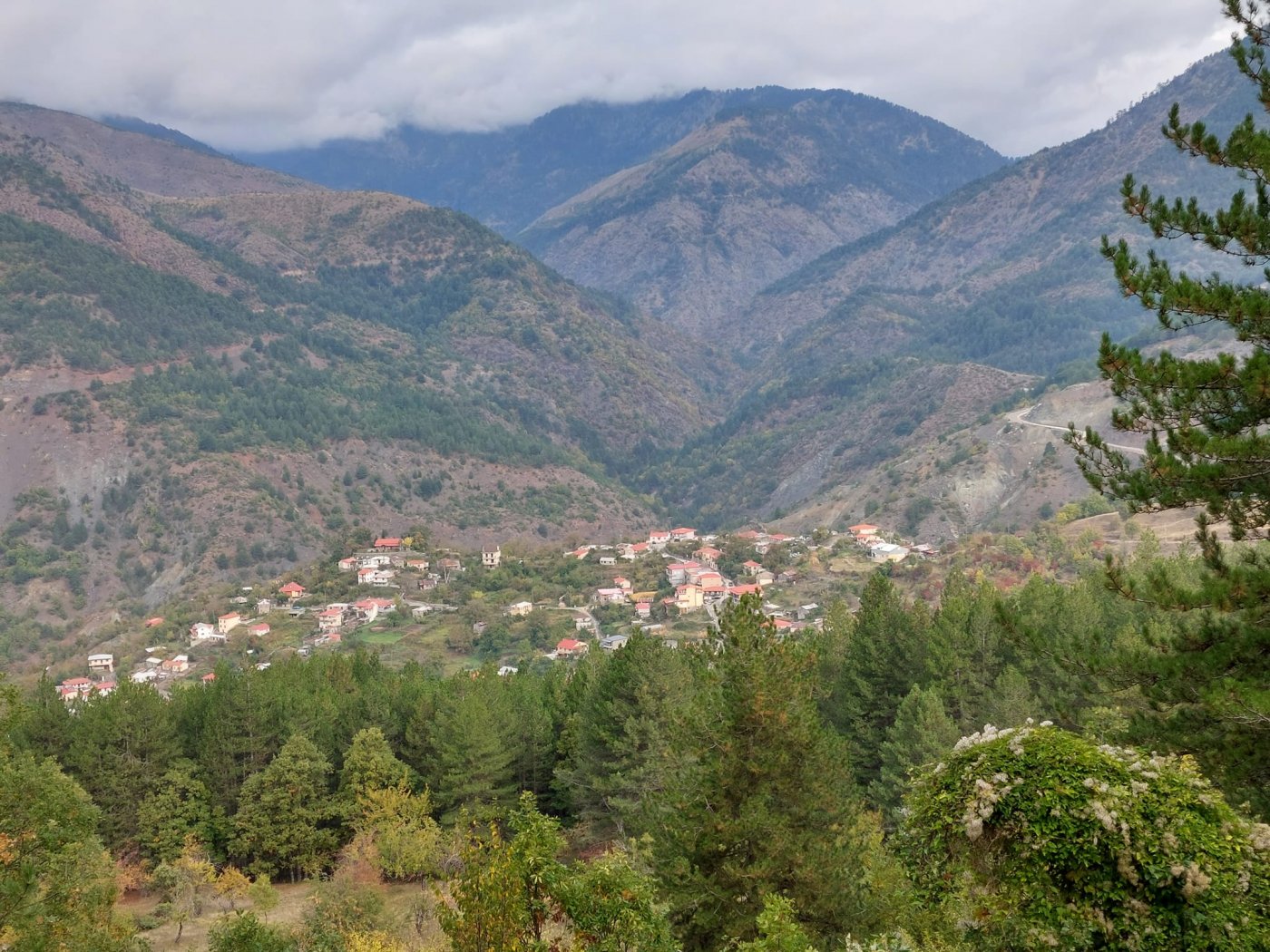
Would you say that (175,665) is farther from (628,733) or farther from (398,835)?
(628,733)

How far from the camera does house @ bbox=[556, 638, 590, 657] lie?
70.6m

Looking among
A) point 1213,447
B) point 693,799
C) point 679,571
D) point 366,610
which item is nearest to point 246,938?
point 693,799

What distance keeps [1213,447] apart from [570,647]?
65055 millimetres

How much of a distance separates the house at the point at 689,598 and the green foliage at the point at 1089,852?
74459mm

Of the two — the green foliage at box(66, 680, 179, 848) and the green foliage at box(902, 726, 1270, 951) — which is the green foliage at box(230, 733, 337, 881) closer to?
the green foliage at box(66, 680, 179, 848)

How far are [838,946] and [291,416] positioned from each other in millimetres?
149069

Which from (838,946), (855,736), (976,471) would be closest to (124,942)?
(838,946)

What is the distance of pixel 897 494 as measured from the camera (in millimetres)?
119375

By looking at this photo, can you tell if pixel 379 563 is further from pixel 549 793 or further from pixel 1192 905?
pixel 1192 905

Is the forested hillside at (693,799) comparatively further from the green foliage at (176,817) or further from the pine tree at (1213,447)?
the pine tree at (1213,447)

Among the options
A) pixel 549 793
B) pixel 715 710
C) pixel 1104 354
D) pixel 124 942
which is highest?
pixel 1104 354

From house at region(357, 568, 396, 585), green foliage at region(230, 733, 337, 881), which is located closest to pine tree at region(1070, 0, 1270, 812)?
green foliage at region(230, 733, 337, 881)

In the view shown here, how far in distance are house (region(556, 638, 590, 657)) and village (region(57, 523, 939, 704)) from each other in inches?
4.0

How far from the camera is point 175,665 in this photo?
72875 millimetres
